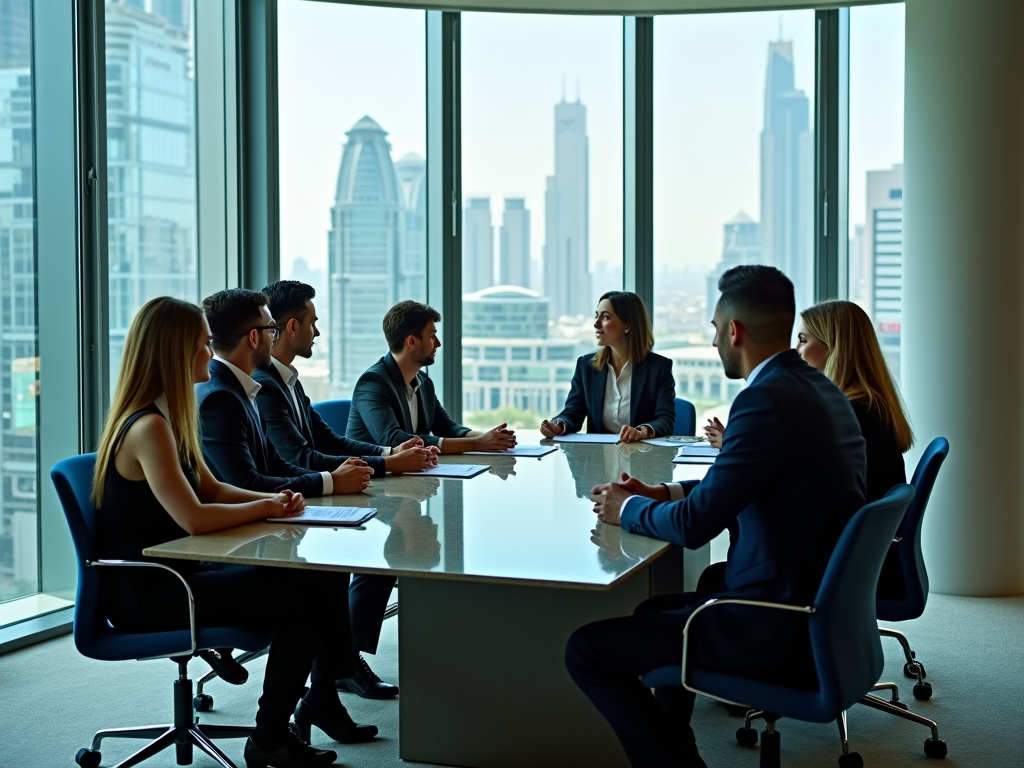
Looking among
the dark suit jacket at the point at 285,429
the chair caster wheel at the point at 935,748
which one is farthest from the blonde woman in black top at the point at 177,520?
the chair caster wheel at the point at 935,748

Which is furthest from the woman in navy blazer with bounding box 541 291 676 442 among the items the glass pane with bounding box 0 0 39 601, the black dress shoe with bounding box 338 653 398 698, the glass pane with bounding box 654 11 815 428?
the glass pane with bounding box 0 0 39 601

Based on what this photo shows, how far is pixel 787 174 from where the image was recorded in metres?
6.43

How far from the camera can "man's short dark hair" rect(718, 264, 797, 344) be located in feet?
8.70

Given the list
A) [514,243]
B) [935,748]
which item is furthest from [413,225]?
[935,748]

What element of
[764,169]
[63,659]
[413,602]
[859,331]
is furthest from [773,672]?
[764,169]

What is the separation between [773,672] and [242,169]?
15.2 feet

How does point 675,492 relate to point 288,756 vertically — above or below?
above

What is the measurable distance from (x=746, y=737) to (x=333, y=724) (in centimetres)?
131

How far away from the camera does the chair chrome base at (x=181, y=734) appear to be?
A: 3088 millimetres

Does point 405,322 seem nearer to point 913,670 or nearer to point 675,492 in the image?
point 675,492

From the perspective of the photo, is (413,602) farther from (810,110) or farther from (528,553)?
(810,110)

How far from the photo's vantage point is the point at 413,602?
10.1 ft

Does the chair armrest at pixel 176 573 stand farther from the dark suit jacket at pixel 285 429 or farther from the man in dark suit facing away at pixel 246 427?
the dark suit jacket at pixel 285 429

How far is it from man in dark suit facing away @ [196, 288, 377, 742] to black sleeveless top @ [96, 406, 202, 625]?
0.37m
